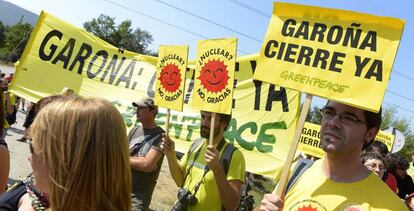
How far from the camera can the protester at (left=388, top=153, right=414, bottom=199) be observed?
652 centimetres

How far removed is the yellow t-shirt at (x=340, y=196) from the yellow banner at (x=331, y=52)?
39 centimetres

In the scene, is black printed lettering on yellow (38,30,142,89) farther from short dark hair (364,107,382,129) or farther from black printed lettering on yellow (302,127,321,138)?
short dark hair (364,107,382,129)

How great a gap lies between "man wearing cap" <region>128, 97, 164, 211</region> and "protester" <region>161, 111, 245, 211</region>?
13.3 inches

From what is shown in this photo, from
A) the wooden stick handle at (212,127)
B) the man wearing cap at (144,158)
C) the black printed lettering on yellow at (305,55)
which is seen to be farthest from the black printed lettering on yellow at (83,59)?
the black printed lettering on yellow at (305,55)

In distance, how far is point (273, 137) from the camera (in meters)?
5.61

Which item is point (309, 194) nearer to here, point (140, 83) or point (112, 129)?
point (112, 129)

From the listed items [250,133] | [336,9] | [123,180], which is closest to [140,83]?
[250,133]

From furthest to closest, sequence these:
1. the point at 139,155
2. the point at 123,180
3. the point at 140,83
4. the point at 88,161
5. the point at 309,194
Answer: the point at 140,83, the point at 139,155, the point at 309,194, the point at 123,180, the point at 88,161

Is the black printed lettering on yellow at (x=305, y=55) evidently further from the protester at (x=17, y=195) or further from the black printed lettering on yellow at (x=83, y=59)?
the black printed lettering on yellow at (x=83, y=59)

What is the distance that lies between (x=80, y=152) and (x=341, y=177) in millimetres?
1404

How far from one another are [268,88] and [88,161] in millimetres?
4397

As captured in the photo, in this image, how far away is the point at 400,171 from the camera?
6.71m

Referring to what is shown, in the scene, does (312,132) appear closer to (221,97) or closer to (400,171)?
(400,171)

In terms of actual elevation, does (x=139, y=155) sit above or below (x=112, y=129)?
below
